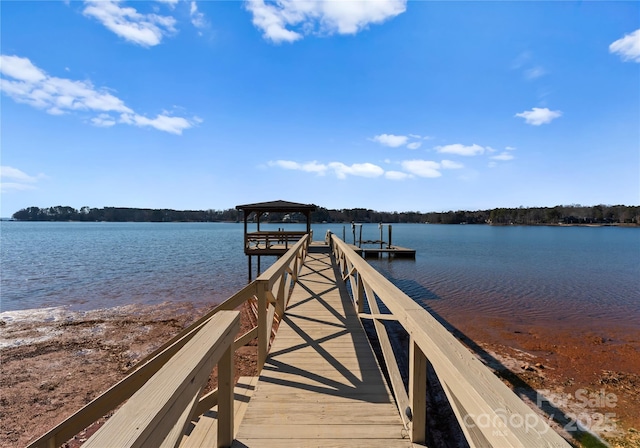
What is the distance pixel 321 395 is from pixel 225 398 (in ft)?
3.78

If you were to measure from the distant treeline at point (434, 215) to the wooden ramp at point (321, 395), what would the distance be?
240ft

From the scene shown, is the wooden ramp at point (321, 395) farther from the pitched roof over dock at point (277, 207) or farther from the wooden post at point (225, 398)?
the pitched roof over dock at point (277, 207)

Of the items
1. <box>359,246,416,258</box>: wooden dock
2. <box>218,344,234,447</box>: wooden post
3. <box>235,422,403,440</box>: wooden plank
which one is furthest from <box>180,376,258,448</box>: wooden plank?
<box>359,246,416,258</box>: wooden dock

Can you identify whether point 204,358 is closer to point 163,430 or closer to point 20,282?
point 163,430

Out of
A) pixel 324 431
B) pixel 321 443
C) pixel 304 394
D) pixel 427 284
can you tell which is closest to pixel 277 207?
pixel 427 284

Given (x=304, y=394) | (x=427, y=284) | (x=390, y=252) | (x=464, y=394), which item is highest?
(x=464, y=394)

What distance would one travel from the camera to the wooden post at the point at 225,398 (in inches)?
69.6

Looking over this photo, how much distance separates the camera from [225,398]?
1811 mm

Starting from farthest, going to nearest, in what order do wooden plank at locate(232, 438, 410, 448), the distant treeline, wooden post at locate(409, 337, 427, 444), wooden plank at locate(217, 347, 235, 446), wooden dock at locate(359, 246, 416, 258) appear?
the distant treeline
wooden dock at locate(359, 246, 416, 258)
wooden plank at locate(232, 438, 410, 448)
wooden post at locate(409, 337, 427, 444)
wooden plank at locate(217, 347, 235, 446)

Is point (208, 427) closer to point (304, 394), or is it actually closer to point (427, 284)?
point (304, 394)

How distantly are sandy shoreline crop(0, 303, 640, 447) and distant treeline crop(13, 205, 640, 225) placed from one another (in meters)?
68.4

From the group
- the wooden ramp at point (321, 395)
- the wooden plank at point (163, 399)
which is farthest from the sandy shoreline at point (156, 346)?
the wooden plank at point (163, 399)

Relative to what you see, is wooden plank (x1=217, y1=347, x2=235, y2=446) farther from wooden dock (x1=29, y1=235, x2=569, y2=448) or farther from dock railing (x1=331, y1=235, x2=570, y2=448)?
dock railing (x1=331, y1=235, x2=570, y2=448)

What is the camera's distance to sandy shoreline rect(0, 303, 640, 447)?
4.51m
